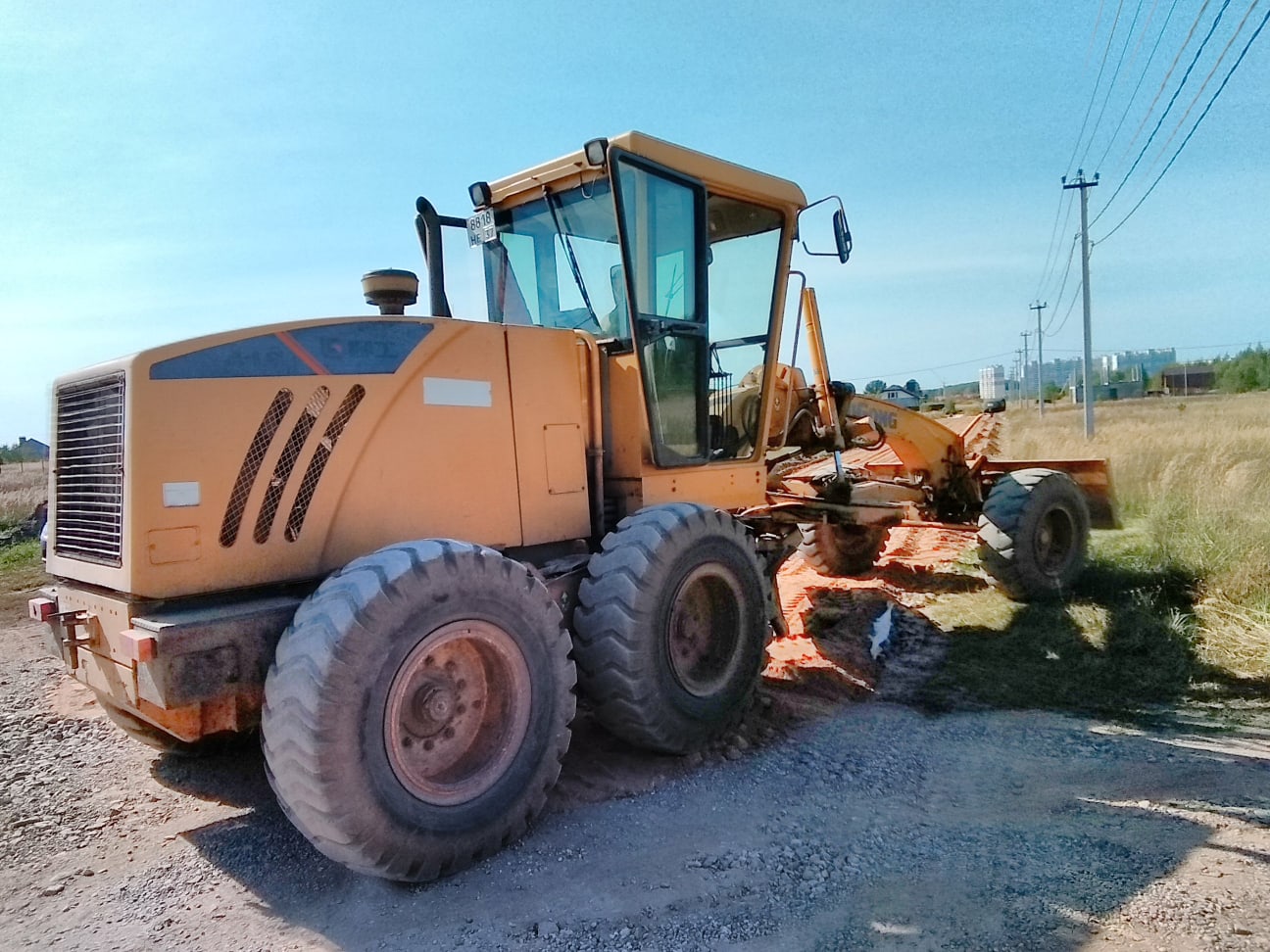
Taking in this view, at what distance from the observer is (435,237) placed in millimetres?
5238

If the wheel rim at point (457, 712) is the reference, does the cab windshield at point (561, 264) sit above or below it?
above

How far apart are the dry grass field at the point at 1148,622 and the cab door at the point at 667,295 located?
231cm

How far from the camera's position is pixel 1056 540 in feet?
26.0

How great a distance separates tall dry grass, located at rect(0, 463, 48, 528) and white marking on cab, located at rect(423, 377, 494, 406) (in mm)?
10753

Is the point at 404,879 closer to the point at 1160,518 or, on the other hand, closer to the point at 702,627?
the point at 702,627

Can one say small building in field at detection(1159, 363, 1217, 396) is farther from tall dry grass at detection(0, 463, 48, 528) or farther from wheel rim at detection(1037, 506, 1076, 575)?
tall dry grass at detection(0, 463, 48, 528)

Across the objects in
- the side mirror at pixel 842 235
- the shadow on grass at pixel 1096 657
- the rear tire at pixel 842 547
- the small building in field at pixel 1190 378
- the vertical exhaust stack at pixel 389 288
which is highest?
the small building in field at pixel 1190 378

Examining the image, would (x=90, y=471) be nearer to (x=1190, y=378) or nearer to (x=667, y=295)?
(x=667, y=295)

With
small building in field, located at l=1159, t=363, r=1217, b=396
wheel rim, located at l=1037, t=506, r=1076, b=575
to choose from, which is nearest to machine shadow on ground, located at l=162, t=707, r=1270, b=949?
wheel rim, located at l=1037, t=506, r=1076, b=575

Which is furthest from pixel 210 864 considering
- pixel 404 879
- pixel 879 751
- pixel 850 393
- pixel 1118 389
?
pixel 1118 389

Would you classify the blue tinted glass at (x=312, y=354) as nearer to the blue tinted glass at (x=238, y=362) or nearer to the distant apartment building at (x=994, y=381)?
the blue tinted glass at (x=238, y=362)

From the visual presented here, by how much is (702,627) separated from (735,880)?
1673mm

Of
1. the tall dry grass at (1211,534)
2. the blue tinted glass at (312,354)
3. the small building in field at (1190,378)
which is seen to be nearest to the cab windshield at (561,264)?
the blue tinted glass at (312,354)

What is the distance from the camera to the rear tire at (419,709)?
2977 mm
